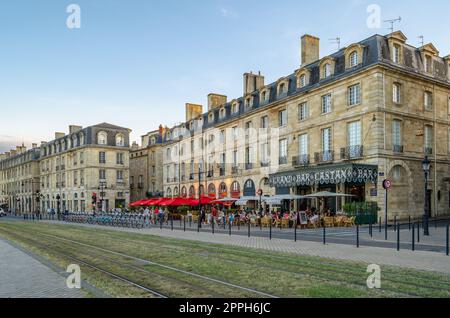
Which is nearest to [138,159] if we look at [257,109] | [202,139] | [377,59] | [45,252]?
[202,139]

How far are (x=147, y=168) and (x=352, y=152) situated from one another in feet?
125

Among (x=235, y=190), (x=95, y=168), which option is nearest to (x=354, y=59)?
(x=235, y=190)

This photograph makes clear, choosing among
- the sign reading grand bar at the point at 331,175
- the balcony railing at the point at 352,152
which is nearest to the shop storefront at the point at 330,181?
the sign reading grand bar at the point at 331,175

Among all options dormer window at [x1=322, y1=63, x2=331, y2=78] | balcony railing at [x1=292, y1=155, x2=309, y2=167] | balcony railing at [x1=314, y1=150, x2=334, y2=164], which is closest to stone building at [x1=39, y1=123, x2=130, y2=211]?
balcony railing at [x1=292, y1=155, x2=309, y2=167]

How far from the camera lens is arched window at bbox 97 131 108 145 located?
59688mm

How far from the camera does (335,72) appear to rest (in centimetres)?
2955

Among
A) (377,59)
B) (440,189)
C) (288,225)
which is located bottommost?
(288,225)

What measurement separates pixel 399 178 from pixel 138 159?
43.9 metres

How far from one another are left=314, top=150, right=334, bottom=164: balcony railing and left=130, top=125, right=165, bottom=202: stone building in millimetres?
29770

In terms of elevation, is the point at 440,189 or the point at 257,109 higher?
the point at 257,109

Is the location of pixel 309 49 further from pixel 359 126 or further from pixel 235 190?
pixel 235 190
